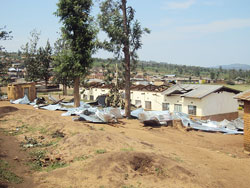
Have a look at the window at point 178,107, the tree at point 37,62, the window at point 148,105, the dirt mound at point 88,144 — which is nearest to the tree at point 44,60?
the tree at point 37,62

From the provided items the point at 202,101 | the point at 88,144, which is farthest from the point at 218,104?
the point at 88,144

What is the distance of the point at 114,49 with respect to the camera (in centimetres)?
1970

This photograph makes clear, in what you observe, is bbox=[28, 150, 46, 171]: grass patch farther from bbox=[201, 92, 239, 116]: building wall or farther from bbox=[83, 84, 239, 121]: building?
bbox=[201, 92, 239, 116]: building wall

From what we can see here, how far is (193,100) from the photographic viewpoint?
2662cm

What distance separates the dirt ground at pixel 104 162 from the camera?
7.20 m

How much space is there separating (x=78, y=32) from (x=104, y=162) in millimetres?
16257

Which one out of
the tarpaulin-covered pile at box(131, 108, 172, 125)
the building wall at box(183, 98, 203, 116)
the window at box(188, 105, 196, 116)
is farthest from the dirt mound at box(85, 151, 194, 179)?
the window at box(188, 105, 196, 116)

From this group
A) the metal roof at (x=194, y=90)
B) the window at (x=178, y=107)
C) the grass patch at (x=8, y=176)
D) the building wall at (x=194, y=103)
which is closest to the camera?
the grass patch at (x=8, y=176)

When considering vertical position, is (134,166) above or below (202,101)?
below

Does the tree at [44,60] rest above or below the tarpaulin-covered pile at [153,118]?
above

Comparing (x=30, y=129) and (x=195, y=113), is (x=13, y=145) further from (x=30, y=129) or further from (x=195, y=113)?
(x=195, y=113)

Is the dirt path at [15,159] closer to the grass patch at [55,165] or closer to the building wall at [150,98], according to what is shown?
the grass patch at [55,165]

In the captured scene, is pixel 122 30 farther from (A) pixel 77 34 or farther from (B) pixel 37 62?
(B) pixel 37 62

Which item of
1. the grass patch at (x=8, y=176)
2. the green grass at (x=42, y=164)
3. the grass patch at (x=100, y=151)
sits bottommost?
the green grass at (x=42, y=164)
